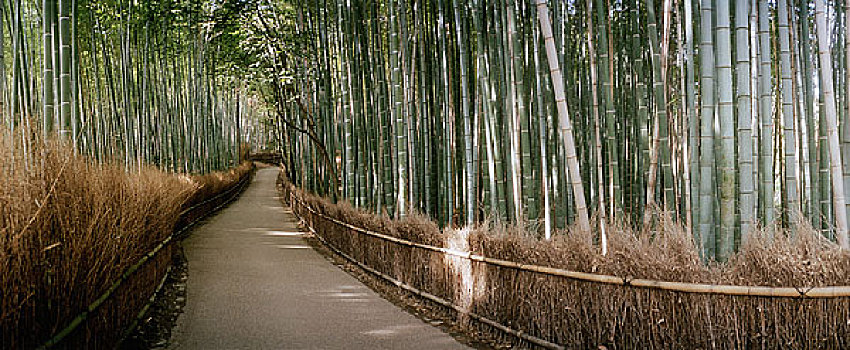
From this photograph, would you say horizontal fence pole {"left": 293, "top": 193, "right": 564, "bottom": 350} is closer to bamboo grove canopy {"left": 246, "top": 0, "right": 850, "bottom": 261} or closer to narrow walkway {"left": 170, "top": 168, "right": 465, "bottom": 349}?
narrow walkway {"left": 170, "top": 168, "right": 465, "bottom": 349}

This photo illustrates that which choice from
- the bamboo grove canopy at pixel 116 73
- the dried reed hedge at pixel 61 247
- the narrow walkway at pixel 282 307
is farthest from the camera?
the narrow walkway at pixel 282 307

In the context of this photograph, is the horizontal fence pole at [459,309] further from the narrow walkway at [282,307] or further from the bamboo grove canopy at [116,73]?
the bamboo grove canopy at [116,73]

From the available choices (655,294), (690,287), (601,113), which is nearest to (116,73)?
(601,113)

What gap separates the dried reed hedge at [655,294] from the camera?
2.45 metres

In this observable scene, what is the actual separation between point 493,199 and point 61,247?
266cm

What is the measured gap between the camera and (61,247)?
2502 mm

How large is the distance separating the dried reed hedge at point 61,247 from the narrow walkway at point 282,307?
58 cm

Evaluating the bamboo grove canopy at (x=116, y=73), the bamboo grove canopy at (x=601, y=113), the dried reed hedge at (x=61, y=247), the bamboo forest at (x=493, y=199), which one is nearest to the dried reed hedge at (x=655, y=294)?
the bamboo forest at (x=493, y=199)

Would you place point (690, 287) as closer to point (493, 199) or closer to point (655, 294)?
point (655, 294)

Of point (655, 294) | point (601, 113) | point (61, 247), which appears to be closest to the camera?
point (61, 247)

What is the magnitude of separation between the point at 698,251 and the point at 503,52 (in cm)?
195

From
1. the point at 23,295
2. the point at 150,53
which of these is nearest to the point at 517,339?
the point at 23,295

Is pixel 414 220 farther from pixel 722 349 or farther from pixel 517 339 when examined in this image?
pixel 722 349

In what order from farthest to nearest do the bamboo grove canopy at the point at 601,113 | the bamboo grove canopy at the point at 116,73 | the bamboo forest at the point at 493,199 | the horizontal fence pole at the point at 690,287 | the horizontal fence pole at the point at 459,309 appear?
the bamboo grove canopy at the point at 116,73, the horizontal fence pole at the point at 459,309, the bamboo grove canopy at the point at 601,113, the bamboo forest at the point at 493,199, the horizontal fence pole at the point at 690,287
